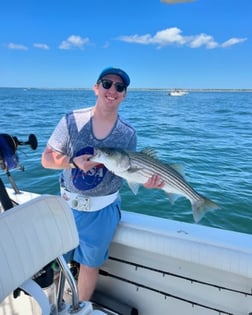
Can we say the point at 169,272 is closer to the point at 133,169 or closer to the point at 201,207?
the point at 201,207

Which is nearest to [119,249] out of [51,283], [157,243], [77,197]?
[157,243]

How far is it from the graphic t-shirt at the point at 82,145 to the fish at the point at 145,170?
127 millimetres

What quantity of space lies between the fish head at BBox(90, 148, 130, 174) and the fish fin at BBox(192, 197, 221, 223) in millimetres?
708

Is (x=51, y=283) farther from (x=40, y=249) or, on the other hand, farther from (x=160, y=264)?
(x=160, y=264)

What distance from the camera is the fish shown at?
2.09 metres

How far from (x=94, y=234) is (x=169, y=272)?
25.1 inches

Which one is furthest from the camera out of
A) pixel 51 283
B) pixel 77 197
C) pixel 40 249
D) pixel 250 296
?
pixel 77 197

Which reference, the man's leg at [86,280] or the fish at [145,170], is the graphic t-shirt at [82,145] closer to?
the fish at [145,170]

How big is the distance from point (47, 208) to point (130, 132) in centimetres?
101

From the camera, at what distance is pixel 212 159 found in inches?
320

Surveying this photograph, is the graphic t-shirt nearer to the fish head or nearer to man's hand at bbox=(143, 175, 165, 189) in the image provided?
the fish head

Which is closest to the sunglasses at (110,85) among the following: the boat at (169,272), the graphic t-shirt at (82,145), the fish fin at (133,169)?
the graphic t-shirt at (82,145)

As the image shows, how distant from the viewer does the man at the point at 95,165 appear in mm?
2211

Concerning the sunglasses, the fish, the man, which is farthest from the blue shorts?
the sunglasses
